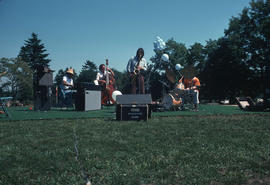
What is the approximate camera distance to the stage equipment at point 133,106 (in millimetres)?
6605

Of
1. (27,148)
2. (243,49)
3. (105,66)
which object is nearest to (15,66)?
(105,66)

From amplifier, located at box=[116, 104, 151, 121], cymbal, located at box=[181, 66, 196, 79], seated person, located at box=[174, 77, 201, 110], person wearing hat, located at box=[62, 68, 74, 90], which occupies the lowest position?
amplifier, located at box=[116, 104, 151, 121]

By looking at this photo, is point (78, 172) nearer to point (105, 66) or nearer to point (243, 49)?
point (105, 66)

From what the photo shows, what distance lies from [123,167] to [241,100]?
12055 millimetres

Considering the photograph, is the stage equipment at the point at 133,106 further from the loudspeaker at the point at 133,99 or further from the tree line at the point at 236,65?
the tree line at the point at 236,65

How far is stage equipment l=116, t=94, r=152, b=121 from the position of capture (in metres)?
6.61

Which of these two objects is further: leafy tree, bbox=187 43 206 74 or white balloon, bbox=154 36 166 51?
leafy tree, bbox=187 43 206 74

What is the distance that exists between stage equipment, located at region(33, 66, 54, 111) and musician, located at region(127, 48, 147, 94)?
455 centimetres

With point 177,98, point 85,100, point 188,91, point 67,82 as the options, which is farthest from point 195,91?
point 67,82

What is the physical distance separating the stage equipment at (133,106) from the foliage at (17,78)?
42140 mm

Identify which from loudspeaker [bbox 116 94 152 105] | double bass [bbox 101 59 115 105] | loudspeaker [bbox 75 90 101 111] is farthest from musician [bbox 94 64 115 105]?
loudspeaker [bbox 116 94 152 105]

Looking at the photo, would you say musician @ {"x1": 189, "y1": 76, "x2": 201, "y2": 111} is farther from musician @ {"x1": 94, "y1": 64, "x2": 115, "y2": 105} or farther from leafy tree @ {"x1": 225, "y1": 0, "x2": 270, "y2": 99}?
leafy tree @ {"x1": 225, "y1": 0, "x2": 270, "y2": 99}

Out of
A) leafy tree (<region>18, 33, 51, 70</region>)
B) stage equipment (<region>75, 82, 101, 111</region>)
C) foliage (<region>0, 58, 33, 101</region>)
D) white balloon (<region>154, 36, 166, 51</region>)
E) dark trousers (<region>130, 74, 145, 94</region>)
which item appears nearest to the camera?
dark trousers (<region>130, 74, 145, 94</region>)

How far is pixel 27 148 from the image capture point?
326 centimetres
